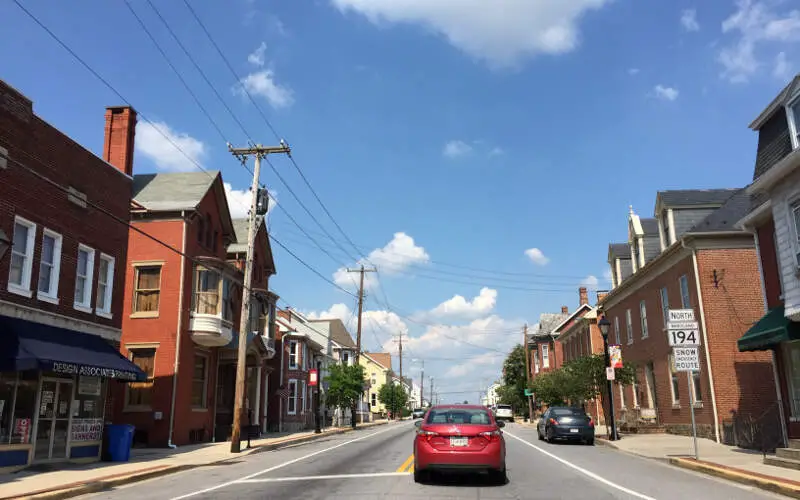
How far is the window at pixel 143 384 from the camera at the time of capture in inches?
1001

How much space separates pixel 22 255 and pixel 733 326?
929 inches

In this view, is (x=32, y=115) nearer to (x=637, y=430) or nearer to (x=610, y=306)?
(x=637, y=430)

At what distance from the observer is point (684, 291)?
85.8 feet

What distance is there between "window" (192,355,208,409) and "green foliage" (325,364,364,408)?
1894cm

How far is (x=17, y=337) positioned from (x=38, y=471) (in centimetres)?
350

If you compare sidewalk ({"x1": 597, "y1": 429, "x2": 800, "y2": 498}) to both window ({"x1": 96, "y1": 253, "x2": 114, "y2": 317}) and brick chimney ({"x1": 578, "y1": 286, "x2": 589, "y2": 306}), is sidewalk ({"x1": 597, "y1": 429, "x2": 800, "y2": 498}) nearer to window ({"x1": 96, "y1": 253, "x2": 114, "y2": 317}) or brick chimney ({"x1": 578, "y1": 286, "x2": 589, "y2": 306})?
window ({"x1": 96, "y1": 253, "x2": 114, "y2": 317})

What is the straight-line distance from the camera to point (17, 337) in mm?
15086

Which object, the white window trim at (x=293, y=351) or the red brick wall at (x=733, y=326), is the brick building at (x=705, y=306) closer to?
the red brick wall at (x=733, y=326)

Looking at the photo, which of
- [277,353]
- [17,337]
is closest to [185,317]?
[17,337]

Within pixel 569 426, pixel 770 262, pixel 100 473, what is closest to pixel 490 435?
pixel 100 473

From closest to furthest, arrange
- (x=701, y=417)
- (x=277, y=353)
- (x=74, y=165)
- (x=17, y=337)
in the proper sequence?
(x=17, y=337) → (x=74, y=165) → (x=701, y=417) → (x=277, y=353)

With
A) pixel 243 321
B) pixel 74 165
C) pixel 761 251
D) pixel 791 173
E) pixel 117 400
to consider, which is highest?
pixel 74 165

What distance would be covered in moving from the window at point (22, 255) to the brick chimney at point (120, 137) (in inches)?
315

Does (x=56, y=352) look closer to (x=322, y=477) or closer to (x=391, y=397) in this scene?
(x=322, y=477)
